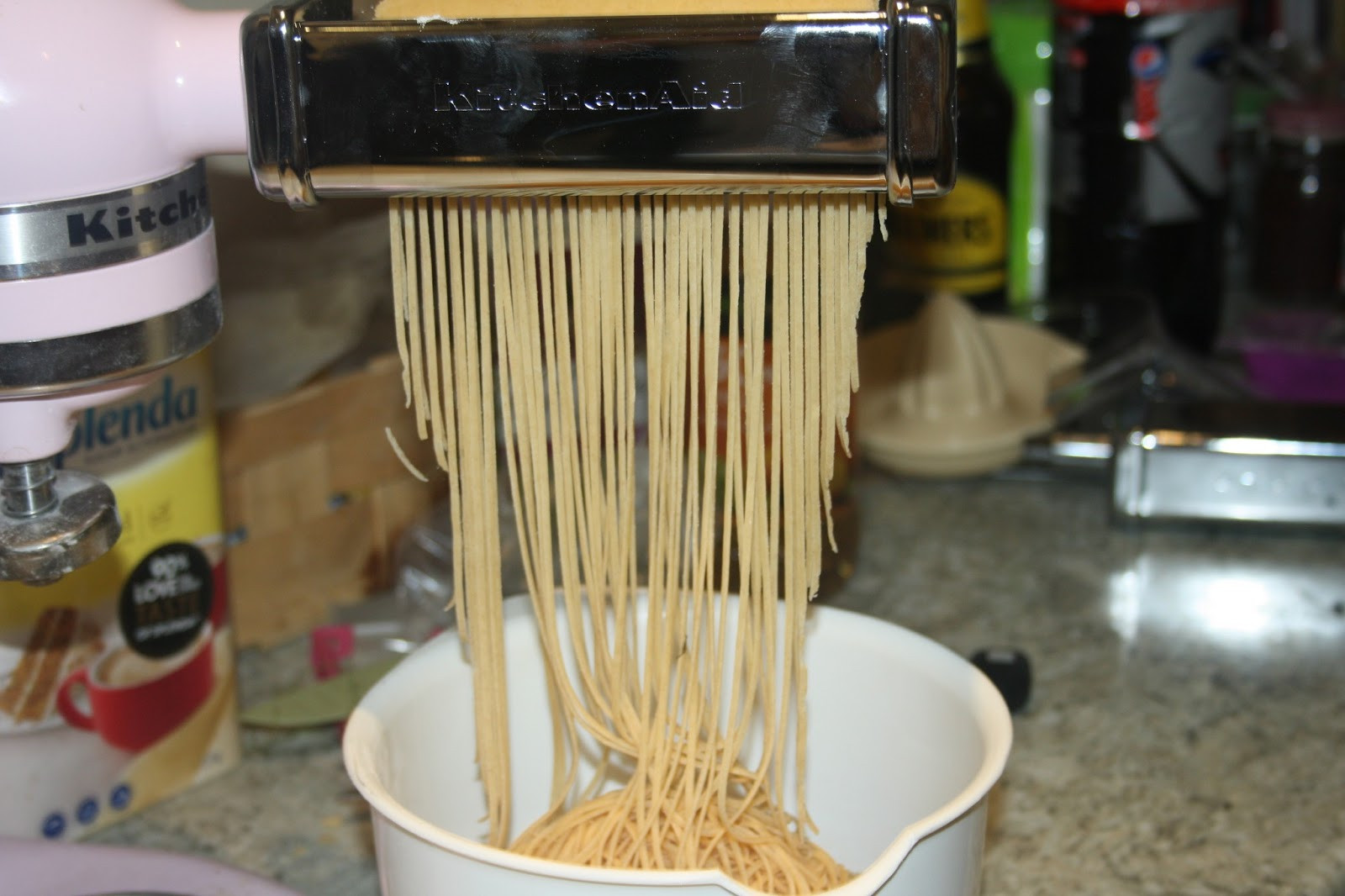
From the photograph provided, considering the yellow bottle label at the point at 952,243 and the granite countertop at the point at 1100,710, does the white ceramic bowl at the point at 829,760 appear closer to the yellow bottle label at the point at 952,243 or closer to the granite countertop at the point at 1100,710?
the granite countertop at the point at 1100,710

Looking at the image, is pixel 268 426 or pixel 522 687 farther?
pixel 268 426

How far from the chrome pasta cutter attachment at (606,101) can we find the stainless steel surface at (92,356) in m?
0.06

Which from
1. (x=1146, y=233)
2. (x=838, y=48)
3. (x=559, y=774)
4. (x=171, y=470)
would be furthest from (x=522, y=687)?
(x=1146, y=233)

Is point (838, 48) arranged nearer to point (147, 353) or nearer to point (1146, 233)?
point (147, 353)

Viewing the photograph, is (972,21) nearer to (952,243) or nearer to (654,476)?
(952,243)

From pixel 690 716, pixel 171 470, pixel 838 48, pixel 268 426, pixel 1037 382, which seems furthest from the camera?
pixel 1037 382

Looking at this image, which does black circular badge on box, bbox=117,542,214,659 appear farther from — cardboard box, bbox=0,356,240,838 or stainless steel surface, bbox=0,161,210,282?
stainless steel surface, bbox=0,161,210,282

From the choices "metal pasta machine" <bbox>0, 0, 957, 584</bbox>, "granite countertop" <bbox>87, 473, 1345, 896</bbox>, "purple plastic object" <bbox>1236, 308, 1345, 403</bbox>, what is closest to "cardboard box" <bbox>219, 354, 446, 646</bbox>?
"granite countertop" <bbox>87, 473, 1345, 896</bbox>

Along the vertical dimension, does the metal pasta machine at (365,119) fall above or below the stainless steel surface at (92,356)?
above

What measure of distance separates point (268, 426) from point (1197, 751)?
1.63ft

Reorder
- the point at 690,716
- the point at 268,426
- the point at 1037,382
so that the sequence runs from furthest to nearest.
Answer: the point at 1037,382 < the point at 268,426 < the point at 690,716

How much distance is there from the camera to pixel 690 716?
22.0 inches

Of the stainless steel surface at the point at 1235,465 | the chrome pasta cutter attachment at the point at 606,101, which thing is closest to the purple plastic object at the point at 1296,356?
the stainless steel surface at the point at 1235,465

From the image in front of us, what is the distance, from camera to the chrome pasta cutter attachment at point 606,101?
423 millimetres
